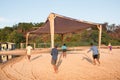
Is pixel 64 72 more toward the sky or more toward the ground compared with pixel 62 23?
more toward the ground

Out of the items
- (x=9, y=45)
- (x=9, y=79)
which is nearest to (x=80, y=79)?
(x=9, y=79)

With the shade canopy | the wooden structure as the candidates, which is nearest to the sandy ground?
the wooden structure

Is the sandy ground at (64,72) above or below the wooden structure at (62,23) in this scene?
below

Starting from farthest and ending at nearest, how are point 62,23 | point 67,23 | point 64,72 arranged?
1. point 62,23
2. point 67,23
3. point 64,72

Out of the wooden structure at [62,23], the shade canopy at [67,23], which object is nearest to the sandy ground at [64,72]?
the wooden structure at [62,23]

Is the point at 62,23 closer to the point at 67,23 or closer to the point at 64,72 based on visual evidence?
the point at 67,23

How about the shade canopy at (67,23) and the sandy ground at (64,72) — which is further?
the shade canopy at (67,23)

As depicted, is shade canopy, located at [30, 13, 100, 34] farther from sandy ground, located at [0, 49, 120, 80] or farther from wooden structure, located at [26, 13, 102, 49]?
sandy ground, located at [0, 49, 120, 80]

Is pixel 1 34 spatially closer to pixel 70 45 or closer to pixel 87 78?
pixel 70 45

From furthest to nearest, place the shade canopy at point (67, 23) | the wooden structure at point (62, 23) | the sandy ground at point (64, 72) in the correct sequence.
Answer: the shade canopy at point (67, 23)
the wooden structure at point (62, 23)
the sandy ground at point (64, 72)

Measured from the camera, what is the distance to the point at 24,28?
3575 inches

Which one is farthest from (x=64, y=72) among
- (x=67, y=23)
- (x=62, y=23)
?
(x=62, y=23)

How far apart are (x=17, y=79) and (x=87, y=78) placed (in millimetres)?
3123

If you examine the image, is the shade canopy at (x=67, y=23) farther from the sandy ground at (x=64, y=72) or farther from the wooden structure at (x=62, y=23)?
the sandy ground at (x=64, y=72)
